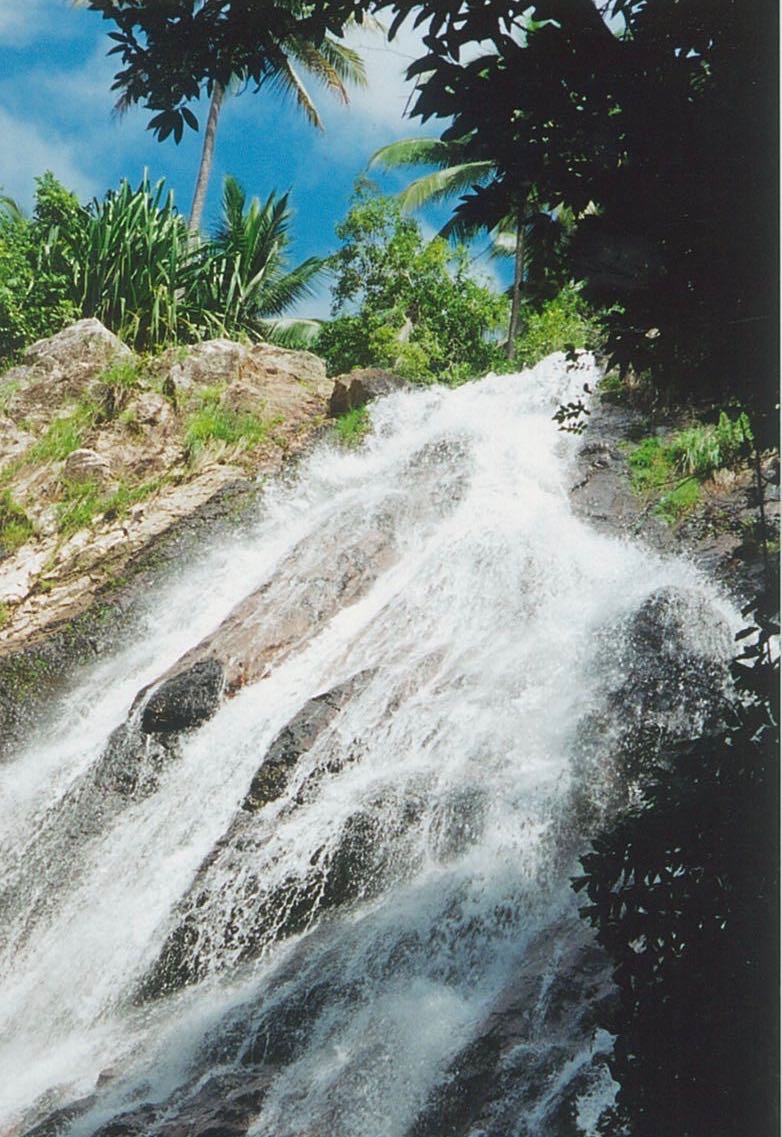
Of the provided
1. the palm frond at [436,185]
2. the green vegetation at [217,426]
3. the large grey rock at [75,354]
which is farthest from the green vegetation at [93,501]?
the palm frond at [436,185]

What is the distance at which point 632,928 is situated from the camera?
250 centimetres

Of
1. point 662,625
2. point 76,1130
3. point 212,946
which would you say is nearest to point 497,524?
point 662,625

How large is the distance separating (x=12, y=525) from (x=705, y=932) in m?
11.8

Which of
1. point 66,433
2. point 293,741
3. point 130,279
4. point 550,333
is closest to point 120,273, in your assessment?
point 130,279

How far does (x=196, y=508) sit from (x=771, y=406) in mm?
10551

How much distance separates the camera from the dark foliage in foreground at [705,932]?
230 centimetres

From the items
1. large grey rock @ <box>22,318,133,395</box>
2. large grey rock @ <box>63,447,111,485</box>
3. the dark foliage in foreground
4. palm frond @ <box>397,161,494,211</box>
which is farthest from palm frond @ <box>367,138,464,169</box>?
the dark foliage in foreground

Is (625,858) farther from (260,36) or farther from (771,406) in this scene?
(260,36)

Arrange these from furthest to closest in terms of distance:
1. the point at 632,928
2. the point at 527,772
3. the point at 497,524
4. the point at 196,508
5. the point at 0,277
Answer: the point at 0,277, the point at 196,508, the point at 497,524, the point at 527,772, the point at 632,928

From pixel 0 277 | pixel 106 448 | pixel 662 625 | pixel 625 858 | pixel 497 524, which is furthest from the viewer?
pixel 0 277

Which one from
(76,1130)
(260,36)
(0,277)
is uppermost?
(0,277)

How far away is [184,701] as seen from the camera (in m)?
8.81

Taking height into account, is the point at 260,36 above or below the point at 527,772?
above

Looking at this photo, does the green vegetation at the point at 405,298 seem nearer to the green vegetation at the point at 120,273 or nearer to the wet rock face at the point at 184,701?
the green vegetation at the point at 120,273
